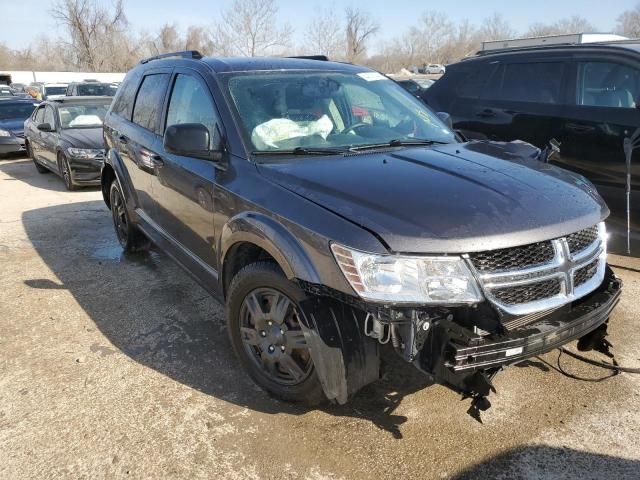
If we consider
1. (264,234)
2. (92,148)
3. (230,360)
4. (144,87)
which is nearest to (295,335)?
(264,234)

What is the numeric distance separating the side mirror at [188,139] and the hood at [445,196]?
0.40 m

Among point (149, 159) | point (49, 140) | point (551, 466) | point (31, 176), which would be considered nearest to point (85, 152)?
point (49, 140)

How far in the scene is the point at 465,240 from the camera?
7.16 feet

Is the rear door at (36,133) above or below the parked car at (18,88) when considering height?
below

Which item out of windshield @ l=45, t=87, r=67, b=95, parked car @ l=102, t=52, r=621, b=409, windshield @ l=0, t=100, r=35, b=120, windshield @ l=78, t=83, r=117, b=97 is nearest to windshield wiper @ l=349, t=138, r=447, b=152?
parked car @ l=102, t=52, r=621, b=409

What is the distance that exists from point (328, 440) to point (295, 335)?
→ 0.54 metres

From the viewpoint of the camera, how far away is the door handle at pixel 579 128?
4.86 m

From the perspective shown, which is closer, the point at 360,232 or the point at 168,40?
the point at 360,232

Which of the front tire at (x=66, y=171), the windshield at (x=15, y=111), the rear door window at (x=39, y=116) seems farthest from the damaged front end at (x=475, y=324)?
the windshield at (x=15, y=111)

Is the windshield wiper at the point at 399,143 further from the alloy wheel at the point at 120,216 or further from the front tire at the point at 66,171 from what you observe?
the front tire at the point at 66,171

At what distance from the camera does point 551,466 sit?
2475 millimetres

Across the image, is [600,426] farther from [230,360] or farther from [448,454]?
[230,360]

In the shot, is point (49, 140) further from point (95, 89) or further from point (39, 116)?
point (95, 89)

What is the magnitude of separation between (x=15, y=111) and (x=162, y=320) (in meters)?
12.7
